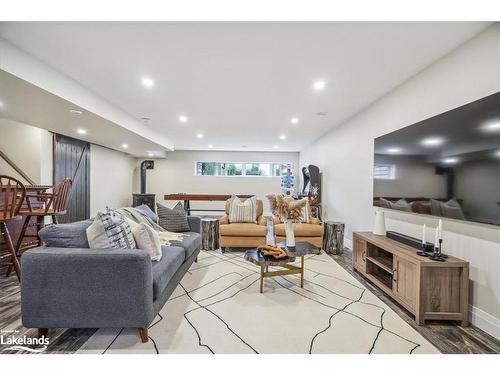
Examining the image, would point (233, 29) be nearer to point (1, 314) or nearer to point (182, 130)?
point (1, 314)

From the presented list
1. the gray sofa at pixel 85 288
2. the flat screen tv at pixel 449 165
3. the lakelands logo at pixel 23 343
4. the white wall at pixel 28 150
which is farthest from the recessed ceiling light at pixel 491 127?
the white wall at pixel 28 150

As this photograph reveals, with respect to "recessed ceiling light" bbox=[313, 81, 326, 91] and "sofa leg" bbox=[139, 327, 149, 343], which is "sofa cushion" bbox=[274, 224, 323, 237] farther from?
"sofa leg" bbox=[139, 327, 149, 343]

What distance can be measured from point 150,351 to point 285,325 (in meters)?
0.99

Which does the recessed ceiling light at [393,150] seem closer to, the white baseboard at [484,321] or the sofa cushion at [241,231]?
the white baseboard at [484,321]

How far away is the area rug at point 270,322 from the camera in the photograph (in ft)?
5.09

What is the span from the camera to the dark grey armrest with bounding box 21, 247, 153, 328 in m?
1.47

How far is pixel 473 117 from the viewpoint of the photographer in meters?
1.78

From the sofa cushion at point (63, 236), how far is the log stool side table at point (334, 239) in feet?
11.0

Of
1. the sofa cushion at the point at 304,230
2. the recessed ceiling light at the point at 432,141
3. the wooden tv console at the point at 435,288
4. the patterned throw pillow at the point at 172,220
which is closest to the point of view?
the wooden tv console at the point at 435,288

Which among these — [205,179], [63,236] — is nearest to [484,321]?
[63,236]

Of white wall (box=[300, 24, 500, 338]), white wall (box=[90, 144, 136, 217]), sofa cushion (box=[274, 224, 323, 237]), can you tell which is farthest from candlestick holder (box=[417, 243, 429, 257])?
white wall (box=[90, 144, 136, 217])

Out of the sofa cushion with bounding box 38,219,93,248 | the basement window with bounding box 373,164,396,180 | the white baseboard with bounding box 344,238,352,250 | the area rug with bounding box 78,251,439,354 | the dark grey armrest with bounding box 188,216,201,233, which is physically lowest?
the area rug with bounding box 78,251,439,354

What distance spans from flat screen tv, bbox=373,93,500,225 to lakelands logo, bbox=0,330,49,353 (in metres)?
3.26
